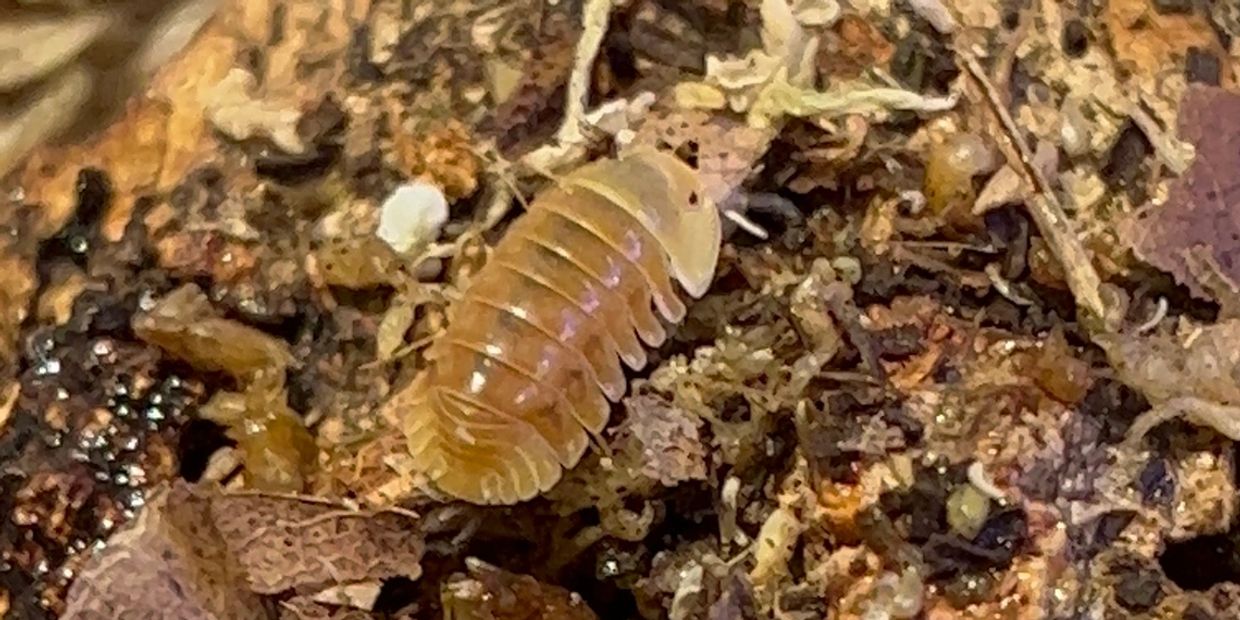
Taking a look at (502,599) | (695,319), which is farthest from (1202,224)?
(502,599)

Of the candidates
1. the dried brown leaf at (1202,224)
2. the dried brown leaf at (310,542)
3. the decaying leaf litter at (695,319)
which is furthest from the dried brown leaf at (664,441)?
the dried brown leaf at (1202,224)

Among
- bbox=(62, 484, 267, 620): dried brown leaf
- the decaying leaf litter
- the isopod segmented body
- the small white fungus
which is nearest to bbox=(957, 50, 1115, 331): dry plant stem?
the decaying leaf litter

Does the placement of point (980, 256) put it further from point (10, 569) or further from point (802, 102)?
point (10, 569)

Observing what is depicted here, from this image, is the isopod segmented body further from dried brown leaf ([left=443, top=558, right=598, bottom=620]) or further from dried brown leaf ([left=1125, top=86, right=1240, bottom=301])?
dried brown leaf ([left=1125, top=86, right=1240, bottom=301])

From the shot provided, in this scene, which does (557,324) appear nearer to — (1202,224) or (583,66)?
(583,66)

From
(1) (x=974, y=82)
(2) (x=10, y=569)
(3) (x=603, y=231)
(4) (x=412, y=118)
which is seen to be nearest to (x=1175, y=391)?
(1) (x=974, y=82)

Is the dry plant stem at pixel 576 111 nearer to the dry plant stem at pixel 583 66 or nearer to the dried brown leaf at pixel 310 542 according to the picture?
the dry plant stem at pixel 583 66
